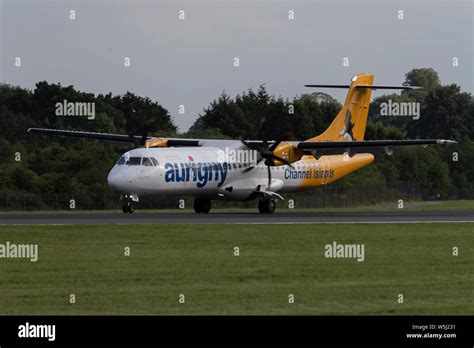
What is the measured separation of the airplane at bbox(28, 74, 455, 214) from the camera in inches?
1759

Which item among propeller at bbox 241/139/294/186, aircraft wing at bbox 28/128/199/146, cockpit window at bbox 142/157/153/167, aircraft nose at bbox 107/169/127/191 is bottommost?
aircraft nose at bbox 107/169/127/191

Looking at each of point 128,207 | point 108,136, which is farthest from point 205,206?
point 108,136

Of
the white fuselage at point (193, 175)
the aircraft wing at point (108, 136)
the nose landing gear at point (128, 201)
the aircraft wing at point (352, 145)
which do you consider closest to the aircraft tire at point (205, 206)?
the white fuselage at point (193, 175)

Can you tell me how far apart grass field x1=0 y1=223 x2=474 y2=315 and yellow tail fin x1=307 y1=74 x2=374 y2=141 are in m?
22.3

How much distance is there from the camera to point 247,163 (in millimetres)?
49906

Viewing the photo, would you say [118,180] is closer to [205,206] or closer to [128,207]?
A: [128,207]

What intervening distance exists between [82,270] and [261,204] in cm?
2674

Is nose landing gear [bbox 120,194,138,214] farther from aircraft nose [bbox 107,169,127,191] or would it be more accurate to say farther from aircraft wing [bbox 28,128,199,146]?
aircraft wing [bbox 28,128,199,146]

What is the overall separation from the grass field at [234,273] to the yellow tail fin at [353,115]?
22325 mm

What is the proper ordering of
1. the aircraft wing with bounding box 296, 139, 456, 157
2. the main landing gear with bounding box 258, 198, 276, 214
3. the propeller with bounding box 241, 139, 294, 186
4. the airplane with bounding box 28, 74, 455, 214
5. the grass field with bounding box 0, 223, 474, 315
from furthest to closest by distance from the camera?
the main landing gear with bounding box 258, 198, 276, 214 → the propeller with bounding box 241, 139, 294, 186 → the aircraft wing with bounding box 296, 139, 456, 157 → the airplane with bounding box 28, 74, 455, 214 → the grass field with bounding box 0, 223, 474, 315

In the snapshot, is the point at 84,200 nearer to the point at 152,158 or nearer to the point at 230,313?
the point at 152,158

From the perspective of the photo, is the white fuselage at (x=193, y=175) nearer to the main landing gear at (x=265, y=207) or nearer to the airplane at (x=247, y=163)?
the airplane at (x=247, y=163)

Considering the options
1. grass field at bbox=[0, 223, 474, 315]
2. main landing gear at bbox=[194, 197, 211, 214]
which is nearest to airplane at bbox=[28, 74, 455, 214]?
main landing gear at bbox=[194, 197, 211, 214]

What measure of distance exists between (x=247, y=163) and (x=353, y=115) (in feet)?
30.7
